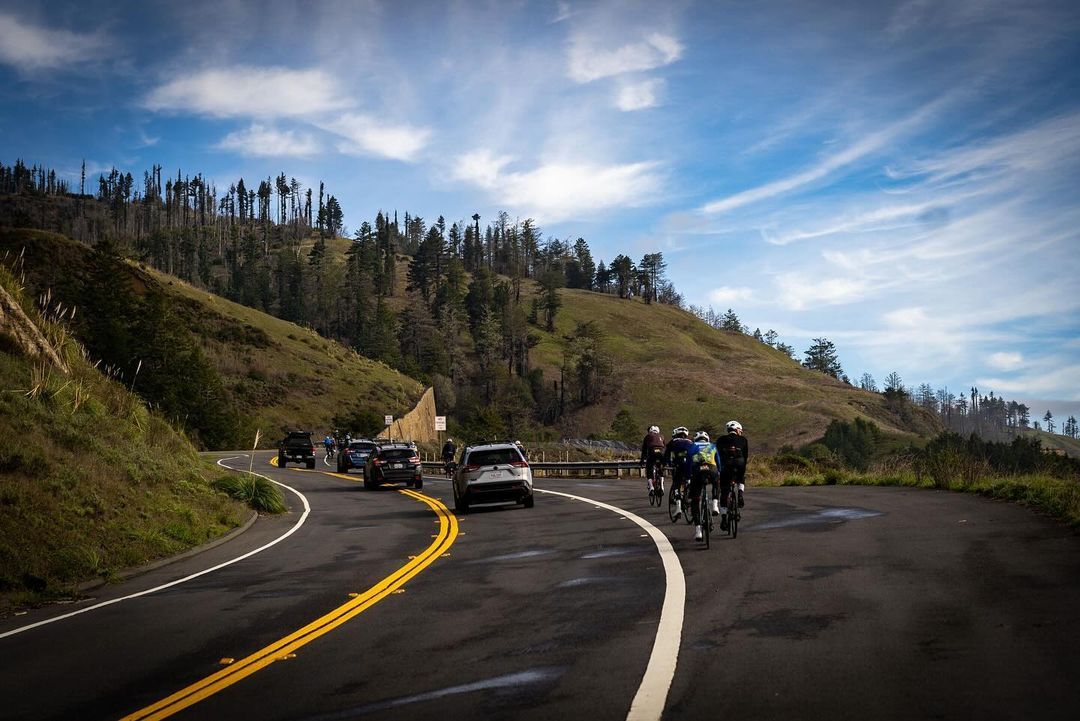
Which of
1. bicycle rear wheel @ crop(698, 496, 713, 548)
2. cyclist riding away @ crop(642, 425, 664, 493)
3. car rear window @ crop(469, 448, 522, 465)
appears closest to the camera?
bicycle rear wheel @ crop(698, 496, 713, 548)

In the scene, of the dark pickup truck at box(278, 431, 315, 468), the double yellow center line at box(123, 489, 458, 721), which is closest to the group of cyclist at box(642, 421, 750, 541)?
the double yellow center line at box(123, 489, 458, 721)

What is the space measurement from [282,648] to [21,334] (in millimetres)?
18675

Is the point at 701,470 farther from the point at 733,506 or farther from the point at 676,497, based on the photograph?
the point at 676,497

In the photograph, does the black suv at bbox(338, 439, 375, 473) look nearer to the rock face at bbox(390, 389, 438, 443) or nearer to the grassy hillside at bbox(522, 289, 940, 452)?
the rock face at bbox(390, 389, 438, 443)

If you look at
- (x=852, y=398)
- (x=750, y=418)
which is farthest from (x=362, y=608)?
(x=852, y=398)

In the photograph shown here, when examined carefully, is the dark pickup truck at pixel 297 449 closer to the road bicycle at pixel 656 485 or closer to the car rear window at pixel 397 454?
the car rear window at pixel 397 454

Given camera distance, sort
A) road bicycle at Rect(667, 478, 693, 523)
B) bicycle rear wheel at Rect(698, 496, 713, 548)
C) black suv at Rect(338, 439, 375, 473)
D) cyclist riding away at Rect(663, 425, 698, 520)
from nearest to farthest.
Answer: bicycle rear wheel at Rect(698, 496, 713, 548)
cyclist riding away at Rect(663, 425, 698, 520)
road bicycle at Rect(667, 478, 693, 523)
black suv at Rect(338, 439, 375, 473)

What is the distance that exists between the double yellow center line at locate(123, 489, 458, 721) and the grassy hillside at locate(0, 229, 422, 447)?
2443 inches

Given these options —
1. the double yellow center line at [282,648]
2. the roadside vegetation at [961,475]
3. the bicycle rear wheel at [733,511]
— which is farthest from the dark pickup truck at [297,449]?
the bicycle rear wheel at [733,511]

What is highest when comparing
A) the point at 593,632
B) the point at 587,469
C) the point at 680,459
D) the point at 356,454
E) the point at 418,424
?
the point at 418,424

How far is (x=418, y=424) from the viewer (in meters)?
86.1

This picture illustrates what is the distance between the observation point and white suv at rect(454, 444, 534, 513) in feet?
77.1

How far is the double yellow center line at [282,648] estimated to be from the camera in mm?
6504

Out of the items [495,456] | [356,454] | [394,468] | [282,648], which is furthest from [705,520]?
[356,454]
